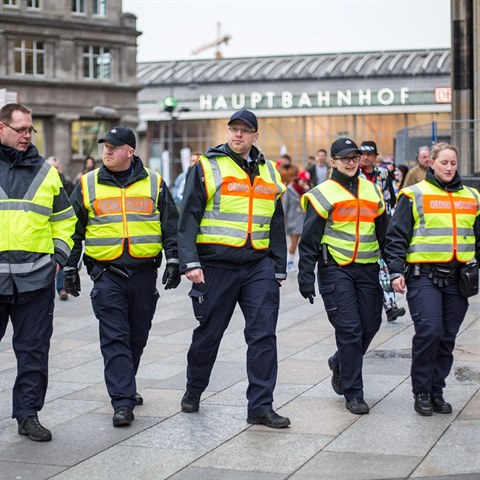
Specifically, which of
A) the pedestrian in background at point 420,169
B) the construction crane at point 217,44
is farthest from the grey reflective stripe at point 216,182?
the construction crane at point 217,44

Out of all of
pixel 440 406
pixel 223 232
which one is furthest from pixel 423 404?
pixel 223 232

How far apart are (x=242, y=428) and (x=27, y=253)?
168 centimetres

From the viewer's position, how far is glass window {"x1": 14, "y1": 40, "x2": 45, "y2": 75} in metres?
60.3

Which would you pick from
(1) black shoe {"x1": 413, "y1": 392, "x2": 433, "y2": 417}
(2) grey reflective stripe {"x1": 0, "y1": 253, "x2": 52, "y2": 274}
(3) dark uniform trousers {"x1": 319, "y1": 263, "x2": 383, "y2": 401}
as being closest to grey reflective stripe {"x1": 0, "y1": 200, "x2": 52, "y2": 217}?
(2) grey reflective stripe {"x1": 0, "y1": 253, "x2": 52, "y2": 274}

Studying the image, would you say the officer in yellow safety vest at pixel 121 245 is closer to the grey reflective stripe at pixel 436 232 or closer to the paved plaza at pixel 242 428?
the paved plaza at pixel 242 428

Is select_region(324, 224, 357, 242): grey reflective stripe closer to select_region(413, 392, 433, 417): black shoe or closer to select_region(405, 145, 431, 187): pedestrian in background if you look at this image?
select_region(413, 392, 433, 417): black shoe

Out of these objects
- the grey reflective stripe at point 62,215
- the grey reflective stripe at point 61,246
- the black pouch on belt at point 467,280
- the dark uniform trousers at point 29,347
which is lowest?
the dark uniform trousers at point 29,347

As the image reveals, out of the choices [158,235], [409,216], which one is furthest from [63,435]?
[409,216]

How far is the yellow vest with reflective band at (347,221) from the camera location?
24.2 feet

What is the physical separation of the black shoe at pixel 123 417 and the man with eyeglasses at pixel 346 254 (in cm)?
140

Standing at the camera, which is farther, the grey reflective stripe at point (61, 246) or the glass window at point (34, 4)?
the glass window at point (34, 4)

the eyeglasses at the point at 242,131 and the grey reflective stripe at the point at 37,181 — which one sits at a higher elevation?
the eyeglasses at the point at 242,131

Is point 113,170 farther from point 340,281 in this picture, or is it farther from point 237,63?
point 237,63

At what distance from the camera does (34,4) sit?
2429 inches
